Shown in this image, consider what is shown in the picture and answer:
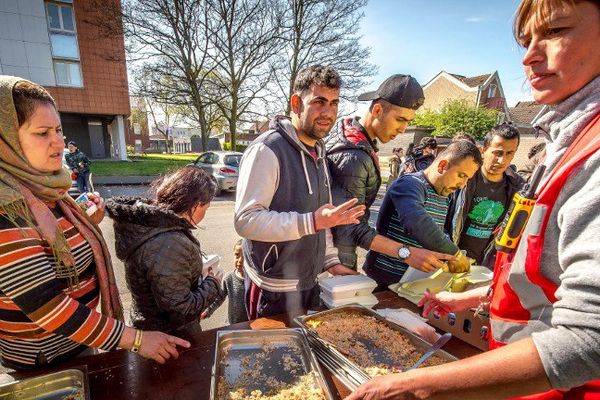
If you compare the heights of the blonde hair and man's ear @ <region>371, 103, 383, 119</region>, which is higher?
the blonde hair

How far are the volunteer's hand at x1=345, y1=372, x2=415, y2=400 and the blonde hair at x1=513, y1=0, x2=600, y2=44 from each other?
1069 millimetres

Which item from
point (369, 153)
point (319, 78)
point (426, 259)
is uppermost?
point (319, 78)

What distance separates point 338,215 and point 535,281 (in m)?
0.89

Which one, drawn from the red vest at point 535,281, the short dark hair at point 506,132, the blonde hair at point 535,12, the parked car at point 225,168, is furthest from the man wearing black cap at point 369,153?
the parked car at point 225,168

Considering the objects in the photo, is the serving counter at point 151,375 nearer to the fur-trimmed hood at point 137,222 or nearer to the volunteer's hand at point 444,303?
the volunteer's hand at point 444,303

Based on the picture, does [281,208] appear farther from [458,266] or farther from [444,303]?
[458,266]

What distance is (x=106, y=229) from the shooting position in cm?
646

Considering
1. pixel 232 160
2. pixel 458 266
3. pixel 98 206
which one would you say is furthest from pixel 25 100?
pixel 232 160

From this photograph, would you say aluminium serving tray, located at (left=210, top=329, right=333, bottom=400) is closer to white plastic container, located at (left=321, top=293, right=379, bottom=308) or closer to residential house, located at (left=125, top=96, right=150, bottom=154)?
white plastic container, located at (left=321, top=293, right=379, bottom=308)

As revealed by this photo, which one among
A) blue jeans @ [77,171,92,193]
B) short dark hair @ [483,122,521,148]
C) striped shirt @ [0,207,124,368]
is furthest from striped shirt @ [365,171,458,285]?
blue jeans @ [77,171,92,193]

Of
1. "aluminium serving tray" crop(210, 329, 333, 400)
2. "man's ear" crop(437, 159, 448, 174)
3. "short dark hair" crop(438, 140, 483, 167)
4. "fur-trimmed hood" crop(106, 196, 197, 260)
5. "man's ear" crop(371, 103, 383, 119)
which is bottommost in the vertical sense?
"aluminium serving tray" crop(210, 329, 333, 400)

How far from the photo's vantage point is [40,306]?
43.9 inches

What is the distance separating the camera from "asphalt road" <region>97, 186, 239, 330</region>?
3.65m

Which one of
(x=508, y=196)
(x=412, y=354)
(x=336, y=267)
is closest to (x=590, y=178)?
(x=412, y=354)
